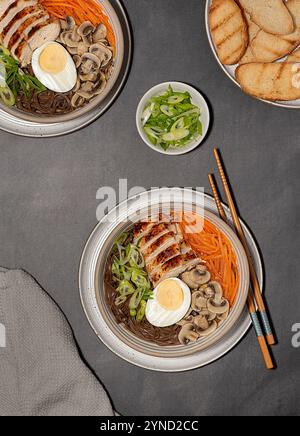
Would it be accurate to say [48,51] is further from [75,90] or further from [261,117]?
[261,117]

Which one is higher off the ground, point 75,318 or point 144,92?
point 144,92

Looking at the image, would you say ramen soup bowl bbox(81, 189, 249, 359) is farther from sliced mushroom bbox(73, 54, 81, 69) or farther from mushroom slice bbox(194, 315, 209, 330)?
sliced mushroom bbox(73, 54, 81, 69)

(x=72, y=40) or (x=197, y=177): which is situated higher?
(x=72, y=40)

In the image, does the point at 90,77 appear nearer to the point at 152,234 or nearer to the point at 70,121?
the point at 70,121

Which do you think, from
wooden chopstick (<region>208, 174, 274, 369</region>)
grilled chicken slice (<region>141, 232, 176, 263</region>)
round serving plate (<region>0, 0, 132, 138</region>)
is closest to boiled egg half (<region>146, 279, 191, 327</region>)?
grilled chicken slice (<region>141, 232, 176, 263</region>)

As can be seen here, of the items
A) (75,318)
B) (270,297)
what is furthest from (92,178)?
(270,297)

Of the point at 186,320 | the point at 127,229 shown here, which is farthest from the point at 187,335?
the point at 127,229
